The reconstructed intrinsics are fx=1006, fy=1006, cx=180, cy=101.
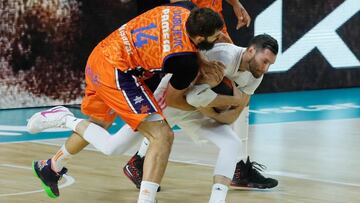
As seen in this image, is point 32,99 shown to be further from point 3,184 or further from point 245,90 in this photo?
point 245,90

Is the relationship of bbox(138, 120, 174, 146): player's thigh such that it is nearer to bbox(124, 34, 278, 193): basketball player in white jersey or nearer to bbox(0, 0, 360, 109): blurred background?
bbox(124, 34, 278, 193): basketball player in white jersey

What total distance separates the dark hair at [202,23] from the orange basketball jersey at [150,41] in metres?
0.10

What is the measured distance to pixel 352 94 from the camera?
1106 cm

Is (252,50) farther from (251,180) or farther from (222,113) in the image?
(251,180)

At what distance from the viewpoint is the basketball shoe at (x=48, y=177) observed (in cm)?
605

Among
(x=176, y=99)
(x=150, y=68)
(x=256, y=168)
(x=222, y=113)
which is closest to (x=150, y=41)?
(x=150, y=68)

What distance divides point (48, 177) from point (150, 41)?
3.93ft

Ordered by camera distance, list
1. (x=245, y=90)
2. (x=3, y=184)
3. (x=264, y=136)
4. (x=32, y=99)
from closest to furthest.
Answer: (x=245, y=90) < (x=3, y=184) < (x=264, y=136) < (x=32, y=99)

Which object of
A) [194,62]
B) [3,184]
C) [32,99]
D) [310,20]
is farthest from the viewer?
[310,20]

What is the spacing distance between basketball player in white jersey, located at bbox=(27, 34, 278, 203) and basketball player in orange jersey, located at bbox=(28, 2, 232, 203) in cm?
9

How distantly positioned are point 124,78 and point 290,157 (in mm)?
2351

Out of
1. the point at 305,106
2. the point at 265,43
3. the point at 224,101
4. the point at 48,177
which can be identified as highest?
the point at 305,106

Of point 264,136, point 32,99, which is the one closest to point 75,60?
point 32,99

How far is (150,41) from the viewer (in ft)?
17.9
